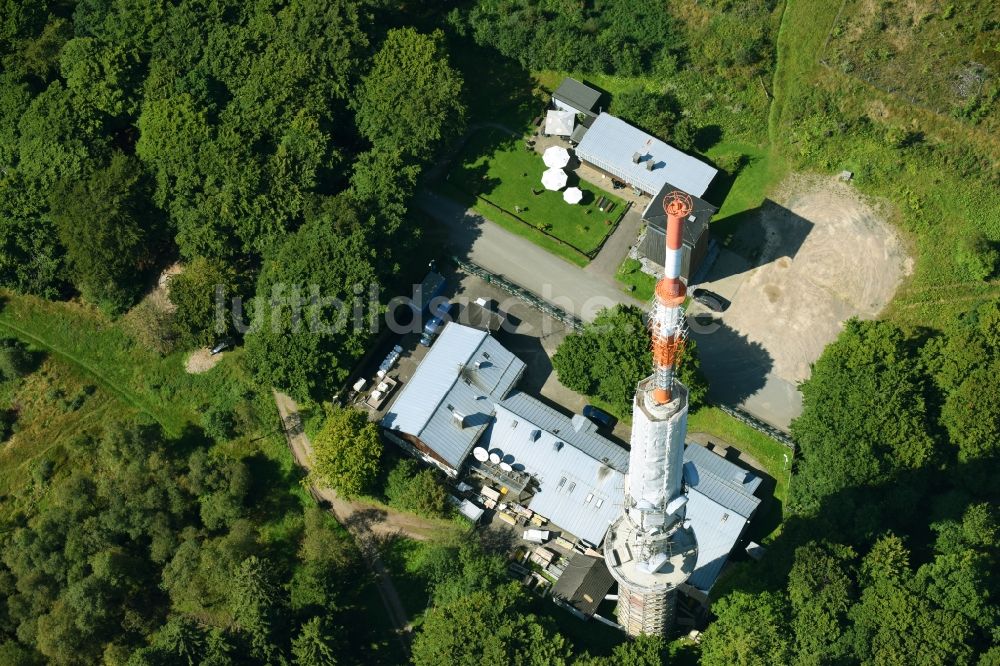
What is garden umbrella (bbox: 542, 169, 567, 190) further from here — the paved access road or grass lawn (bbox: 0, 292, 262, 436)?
grass lawn (bbox: 0, 292, 262, 436)

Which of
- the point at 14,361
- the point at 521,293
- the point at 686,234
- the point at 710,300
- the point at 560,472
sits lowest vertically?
the point at 14,361

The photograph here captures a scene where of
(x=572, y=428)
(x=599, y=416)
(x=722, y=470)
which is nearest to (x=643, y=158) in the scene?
(x=599, y=416)

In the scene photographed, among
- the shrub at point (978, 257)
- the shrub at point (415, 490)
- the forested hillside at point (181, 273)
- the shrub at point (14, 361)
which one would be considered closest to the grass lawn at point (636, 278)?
the forested hillside at point (181, 273)

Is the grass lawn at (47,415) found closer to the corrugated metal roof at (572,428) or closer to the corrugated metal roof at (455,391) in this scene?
the corrugated metal roof at (455,391)

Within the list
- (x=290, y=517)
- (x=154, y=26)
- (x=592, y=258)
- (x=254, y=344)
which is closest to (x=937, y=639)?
(x=592, y=258)

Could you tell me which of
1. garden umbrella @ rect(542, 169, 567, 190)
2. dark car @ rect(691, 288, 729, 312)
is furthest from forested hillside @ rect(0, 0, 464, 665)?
dark car @ rect(691, 288, 729, 312)

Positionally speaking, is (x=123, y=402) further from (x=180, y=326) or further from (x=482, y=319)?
(x=482, y=319)

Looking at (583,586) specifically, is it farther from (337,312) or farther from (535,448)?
(337,312)
